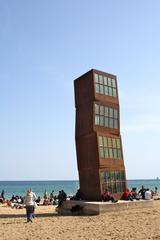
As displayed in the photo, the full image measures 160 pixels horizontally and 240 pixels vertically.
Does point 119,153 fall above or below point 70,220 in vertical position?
above

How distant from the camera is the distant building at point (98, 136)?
24.3 m

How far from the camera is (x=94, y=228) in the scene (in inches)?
653

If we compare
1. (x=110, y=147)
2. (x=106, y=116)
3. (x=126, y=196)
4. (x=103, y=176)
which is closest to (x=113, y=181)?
(x=103, y=176)

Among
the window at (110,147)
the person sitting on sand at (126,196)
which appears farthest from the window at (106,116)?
the person sitting on sand at (126,196)

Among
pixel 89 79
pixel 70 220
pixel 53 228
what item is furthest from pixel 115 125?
pixel 53 228

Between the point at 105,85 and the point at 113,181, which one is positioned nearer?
the point at 113,181

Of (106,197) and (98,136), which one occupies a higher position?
(98,136)

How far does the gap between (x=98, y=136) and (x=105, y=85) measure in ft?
12.6

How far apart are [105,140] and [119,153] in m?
1.73

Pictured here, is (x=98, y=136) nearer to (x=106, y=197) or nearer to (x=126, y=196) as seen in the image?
(x=106, y=197)

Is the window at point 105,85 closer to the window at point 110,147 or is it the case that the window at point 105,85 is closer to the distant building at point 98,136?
the distant building at point 98,136

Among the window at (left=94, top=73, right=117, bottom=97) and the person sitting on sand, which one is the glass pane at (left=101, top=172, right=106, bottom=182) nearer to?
the person sitting on sand

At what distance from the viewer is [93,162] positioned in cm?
2447

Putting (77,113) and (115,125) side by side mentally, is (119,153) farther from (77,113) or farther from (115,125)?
(77,113)
